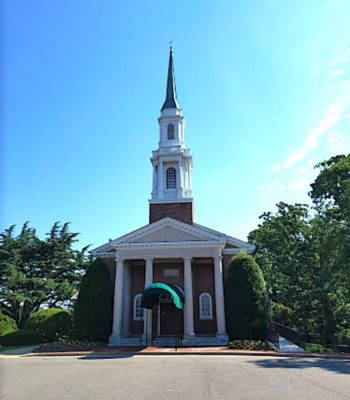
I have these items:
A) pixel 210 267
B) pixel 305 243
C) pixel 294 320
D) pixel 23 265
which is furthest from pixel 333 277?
pixel 23 265

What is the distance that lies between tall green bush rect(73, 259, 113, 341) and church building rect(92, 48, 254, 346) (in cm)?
90

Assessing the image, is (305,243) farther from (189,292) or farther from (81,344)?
(81,344)

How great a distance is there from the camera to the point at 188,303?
22.5 metres

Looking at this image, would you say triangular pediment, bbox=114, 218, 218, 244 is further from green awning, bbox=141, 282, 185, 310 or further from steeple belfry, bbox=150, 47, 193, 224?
green awning, bbox=141, 282, 185, 310

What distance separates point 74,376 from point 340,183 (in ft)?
57.6

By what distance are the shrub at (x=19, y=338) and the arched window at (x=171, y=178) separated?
1534 centimetres

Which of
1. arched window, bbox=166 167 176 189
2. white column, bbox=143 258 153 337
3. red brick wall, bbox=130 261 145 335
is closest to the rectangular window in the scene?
red brick wall, bbox=130 261 145 335

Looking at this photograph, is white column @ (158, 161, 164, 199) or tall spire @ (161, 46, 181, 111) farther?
tall spire @ (161, 46, 181, 111)

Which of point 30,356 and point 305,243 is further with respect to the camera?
point 305,243

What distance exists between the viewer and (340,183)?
20.5 meters

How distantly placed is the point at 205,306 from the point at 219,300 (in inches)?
114

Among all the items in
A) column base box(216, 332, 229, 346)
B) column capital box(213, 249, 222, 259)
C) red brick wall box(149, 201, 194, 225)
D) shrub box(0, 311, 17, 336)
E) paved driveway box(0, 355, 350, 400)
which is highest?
red brick wall box(149, 201, 194, 225)

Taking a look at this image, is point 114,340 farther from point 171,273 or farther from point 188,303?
point 171,273

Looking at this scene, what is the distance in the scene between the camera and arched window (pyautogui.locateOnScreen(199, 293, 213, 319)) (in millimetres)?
24688
